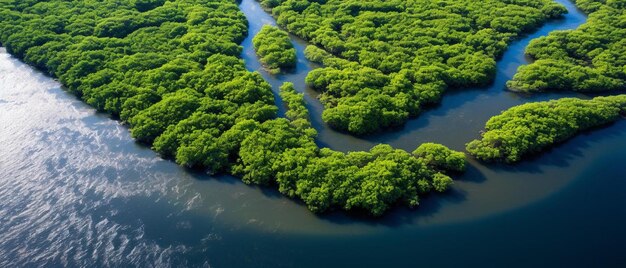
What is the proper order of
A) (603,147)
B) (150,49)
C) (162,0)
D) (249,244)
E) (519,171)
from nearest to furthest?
1. (249,244)
2. (519,171)
3. (603,147)
4. (150,49)
5. (162,0)

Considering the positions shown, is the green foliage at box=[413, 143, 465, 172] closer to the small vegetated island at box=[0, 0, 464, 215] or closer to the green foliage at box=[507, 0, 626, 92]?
the small vegetated island at box=[0, 0, 464, 215]

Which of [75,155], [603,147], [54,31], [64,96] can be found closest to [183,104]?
[75,155]

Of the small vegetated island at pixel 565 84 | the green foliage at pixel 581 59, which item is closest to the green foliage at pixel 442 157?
the small vegetated island at pixel 565 84

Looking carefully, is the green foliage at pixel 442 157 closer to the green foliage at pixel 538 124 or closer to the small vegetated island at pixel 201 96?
the small vegetated island at pixel 201 96

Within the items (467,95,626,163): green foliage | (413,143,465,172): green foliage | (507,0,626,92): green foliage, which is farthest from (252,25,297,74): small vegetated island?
(507,0,626,92): green foliage

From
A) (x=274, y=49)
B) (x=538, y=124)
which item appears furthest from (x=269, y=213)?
(x=274, y=49)

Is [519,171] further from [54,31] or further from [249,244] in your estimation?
[54,31]
